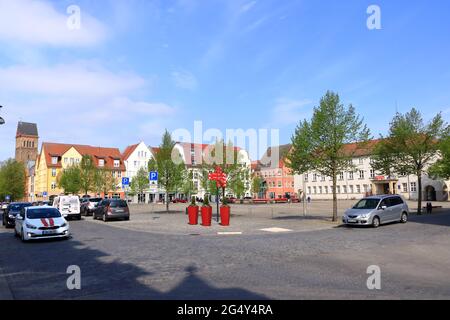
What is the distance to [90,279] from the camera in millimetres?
8992

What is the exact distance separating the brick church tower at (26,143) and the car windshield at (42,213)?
406ft

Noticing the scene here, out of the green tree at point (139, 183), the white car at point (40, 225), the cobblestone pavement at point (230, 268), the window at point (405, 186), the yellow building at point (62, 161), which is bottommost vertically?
the cobblestone pavement at point (230, 268)

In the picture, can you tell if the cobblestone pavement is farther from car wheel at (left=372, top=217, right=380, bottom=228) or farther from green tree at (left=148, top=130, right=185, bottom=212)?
green tree at (left=148, top=130, right=185, bottom=212)

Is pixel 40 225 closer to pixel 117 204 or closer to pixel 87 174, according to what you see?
pixel 117 204

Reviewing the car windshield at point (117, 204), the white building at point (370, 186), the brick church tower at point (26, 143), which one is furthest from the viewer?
the brick church tower at point (26, 143)

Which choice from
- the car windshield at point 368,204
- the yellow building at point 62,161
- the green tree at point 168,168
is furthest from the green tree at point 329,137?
the yellow building at point 62,161

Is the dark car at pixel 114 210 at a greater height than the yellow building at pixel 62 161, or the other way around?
the yellow building at pixel 62 161

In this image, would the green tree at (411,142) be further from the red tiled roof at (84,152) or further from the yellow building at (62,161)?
the red tiled roof at (84,152)

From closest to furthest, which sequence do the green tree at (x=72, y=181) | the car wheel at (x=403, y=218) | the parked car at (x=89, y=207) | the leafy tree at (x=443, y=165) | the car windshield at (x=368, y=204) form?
the car windshield at (x=368, y=204) → the car wheel at (x=403, y=218) → the leafy tree at (x=443, y=165) → the parked car at (x=89, y=207) → the green tree at (x=72, y=181)

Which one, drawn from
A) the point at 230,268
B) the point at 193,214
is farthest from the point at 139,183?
the point at 230,268

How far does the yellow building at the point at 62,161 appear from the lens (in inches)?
3487

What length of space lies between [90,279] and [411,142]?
28.4m

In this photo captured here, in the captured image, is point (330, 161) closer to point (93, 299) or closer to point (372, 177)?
point (93, 299)

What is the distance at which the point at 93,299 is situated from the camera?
7.20 m
